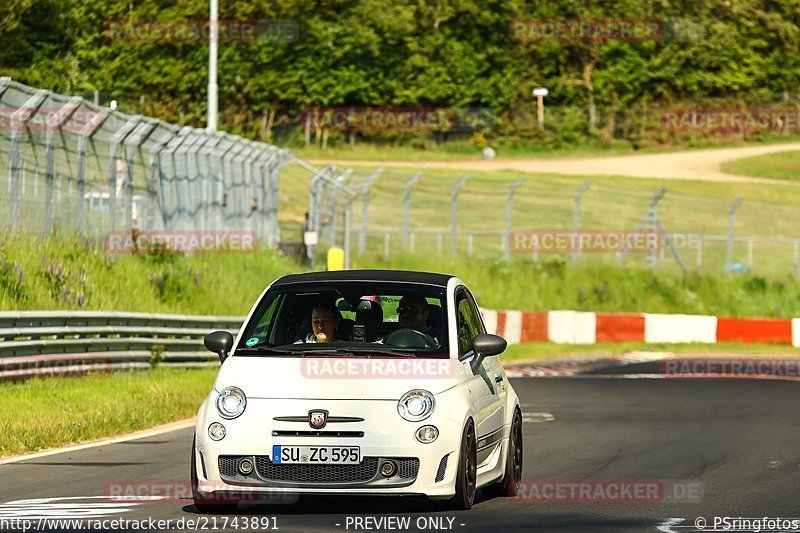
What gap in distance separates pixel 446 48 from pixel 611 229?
3175 cm

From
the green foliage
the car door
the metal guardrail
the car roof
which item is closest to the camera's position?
the car door

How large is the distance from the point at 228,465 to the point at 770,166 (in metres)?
65.6

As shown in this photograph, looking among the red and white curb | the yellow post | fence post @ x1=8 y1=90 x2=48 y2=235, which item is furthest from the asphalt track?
the red and white curb

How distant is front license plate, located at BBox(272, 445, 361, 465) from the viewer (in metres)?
9.74

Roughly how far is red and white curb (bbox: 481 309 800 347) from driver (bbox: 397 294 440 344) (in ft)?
76.1

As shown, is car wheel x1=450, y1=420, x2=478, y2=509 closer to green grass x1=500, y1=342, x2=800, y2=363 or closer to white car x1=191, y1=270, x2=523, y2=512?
white car x1=191, y1=270, x2=523, y2=512

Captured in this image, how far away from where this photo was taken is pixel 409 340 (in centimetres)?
1067

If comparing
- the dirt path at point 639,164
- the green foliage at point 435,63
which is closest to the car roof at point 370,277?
the dirt path at point 639,164

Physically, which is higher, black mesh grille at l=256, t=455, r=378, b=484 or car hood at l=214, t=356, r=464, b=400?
car hood at l=214, t=356, r=464, b=400

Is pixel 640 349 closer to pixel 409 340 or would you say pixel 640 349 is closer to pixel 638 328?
pixel 638 328

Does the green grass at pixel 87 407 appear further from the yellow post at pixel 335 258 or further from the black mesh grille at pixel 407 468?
the yellow post at pixel 335 258

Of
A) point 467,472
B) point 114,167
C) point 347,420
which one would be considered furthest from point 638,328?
point 347,420

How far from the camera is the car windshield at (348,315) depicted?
11.0 metres

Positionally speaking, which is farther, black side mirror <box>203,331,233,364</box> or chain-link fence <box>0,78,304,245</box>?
chain-link fence <box>0,78,304,245</box>
